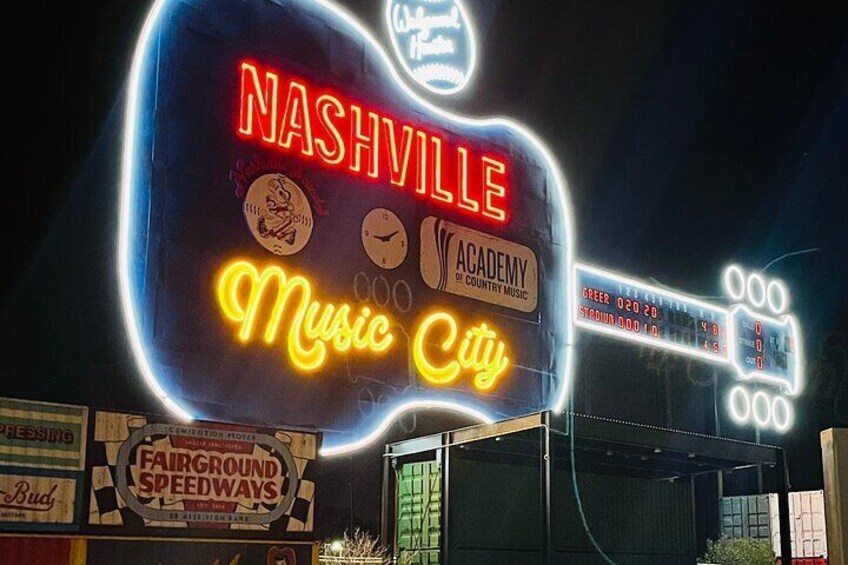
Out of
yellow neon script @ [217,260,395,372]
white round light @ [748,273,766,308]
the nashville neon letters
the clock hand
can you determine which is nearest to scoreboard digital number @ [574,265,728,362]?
white round light @ [748,273,766,308]

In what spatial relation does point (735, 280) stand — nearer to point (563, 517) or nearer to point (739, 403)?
point (739, 403)

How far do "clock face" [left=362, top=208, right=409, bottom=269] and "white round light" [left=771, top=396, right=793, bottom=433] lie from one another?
766 centimetres

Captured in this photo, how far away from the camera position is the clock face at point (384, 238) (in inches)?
501

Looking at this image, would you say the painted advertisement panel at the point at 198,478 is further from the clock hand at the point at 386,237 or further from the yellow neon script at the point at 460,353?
the clock hand at the point at 386,237

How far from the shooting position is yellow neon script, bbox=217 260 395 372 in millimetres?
11141

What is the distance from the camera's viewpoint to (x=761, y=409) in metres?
16.9

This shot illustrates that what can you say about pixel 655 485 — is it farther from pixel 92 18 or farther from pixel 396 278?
pixel 92 18

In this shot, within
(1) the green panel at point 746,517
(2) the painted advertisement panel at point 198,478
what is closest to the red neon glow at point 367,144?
(2) the painted advertisement panel at point 198,478

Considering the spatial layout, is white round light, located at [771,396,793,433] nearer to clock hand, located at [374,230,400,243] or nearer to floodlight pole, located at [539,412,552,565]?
floodlight pole, located at [539,412,552,565]

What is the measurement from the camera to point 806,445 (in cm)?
2162

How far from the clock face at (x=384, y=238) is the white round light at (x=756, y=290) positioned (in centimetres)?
735

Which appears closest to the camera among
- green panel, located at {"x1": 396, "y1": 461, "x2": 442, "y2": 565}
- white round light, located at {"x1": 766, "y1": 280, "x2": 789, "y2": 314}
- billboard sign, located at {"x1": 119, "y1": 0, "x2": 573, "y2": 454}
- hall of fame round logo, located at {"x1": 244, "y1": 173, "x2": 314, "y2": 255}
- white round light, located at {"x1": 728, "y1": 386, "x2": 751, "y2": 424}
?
billboard sign, located at {"x1": 119, "y1": 0, "x2": 573, "y2": 454}

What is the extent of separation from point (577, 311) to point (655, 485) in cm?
314

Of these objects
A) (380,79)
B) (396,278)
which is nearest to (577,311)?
(396,278)
